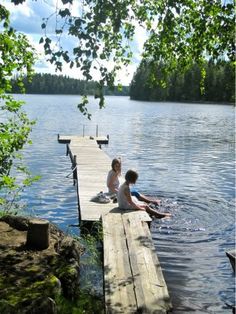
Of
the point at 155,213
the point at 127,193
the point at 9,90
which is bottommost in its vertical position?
the point at 155,213

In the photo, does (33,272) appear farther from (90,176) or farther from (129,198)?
(90,176)

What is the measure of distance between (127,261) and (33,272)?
1.60 metres

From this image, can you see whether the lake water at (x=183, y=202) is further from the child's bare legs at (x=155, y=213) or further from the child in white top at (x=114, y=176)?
the child in white top at (x=114, y=176)

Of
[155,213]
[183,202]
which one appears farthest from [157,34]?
[183,202]

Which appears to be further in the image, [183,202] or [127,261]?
[183,202]

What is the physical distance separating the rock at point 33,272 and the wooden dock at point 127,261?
63 centimetres

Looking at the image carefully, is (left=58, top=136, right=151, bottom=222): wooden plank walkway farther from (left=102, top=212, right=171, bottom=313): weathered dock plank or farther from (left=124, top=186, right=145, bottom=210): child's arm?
(left=102, top=212, right=171, bottom=313): weathered dock plank

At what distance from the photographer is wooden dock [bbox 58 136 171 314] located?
5.74m

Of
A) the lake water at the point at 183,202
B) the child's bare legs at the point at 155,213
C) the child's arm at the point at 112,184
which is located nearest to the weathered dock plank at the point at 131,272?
the lake water at the point at 183,202

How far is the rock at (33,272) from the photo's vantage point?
5418 mm

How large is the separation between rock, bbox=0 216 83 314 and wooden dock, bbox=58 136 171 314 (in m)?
0.63

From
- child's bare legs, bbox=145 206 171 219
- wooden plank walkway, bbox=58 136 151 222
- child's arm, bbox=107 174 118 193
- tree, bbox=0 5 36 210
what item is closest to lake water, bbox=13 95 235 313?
child's bare legs, bbox=145 206 171 219

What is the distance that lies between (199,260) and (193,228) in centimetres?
226

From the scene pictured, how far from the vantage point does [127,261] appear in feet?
23.9
